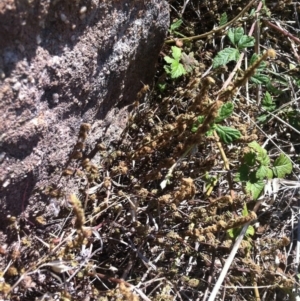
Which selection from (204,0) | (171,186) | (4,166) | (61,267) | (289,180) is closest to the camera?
(4,166)

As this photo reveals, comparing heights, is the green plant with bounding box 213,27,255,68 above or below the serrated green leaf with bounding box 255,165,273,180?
above

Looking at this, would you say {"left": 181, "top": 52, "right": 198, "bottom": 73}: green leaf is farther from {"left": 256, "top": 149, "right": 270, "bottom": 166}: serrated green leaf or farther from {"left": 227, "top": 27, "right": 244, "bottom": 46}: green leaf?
{"left": 256, "top": 149, "right": 270, "bottom": 166}: serrated green leaf

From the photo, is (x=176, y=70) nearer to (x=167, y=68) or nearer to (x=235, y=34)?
(x=167, y=68)

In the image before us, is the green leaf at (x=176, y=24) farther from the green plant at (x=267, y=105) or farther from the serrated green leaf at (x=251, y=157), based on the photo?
the serrated green leaf at (x=251, y=157)

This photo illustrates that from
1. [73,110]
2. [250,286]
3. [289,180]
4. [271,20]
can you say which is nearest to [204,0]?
[271,20]

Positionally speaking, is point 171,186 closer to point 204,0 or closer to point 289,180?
point 289,180

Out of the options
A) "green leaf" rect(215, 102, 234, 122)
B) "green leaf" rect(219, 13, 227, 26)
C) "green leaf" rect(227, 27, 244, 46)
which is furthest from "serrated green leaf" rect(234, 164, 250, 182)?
"green leaf" rect(219, 13, 227, 26)
